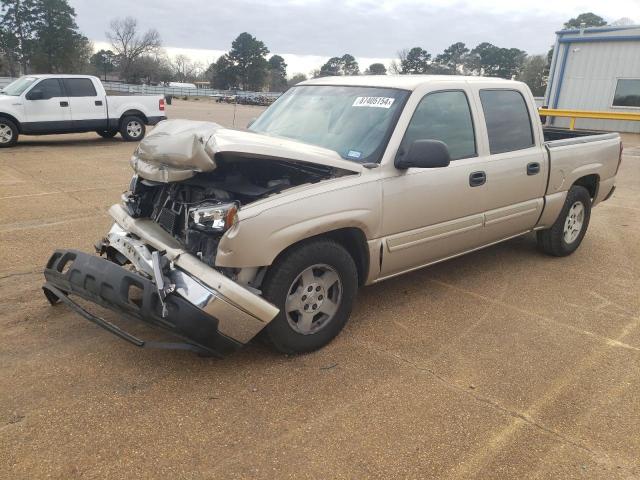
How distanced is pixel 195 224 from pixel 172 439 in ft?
3.98

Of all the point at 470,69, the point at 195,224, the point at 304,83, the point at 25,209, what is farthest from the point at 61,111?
the point at 470,69

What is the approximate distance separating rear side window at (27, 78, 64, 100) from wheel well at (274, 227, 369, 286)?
12289 millimetres

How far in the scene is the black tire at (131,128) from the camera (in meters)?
14.9

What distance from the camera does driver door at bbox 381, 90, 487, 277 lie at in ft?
12.6

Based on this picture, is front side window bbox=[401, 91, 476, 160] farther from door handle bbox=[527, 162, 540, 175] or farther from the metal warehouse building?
the metal warehouse building

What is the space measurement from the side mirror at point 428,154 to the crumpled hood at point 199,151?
0.38 metres

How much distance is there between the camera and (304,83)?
4.93 m

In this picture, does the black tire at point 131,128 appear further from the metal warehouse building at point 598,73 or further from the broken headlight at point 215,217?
the metal warehouse building at point 598,73

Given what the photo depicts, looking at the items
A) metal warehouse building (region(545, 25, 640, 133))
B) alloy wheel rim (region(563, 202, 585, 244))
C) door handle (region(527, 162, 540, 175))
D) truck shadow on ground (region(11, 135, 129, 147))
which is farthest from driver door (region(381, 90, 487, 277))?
metal warehouse building (region(545, 25, 640, 133))

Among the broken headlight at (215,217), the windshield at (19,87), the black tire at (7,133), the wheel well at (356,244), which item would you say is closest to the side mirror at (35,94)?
the windshield at (19,87)

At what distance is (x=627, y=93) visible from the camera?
2119 cm

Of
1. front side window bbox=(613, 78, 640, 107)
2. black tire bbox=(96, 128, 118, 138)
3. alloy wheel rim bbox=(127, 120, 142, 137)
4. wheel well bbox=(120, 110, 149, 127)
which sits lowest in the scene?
black tire bbox=(96, 128, 118, 138)

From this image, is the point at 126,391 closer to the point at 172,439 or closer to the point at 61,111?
the point at 172,439

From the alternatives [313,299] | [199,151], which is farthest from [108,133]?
[313,299]
